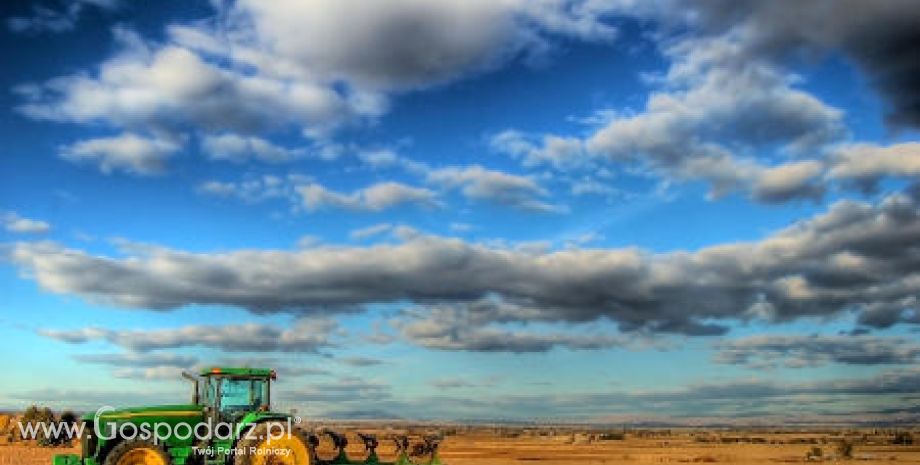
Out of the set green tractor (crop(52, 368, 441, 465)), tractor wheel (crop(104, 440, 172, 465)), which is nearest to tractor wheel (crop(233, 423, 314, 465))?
green tractor (crop(52, 368, 441, 465))

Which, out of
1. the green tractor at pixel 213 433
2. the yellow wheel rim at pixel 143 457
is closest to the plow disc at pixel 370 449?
the green tractor at pixel 213 433

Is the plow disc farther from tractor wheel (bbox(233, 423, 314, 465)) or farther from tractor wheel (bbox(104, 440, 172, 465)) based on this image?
tractor wheel (bbox(104, 440, 172, 465))

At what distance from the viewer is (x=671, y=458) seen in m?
45.2

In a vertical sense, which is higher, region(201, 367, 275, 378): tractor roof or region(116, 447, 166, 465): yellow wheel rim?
region(201, 367, 275, 378): tractor roof

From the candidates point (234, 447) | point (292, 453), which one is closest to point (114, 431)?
point (234, 447)

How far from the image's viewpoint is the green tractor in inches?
672

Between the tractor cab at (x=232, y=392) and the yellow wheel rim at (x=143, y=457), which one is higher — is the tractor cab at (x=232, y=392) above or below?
above

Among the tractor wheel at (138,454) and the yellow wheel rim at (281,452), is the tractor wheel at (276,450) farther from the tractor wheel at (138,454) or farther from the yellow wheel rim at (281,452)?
the tractor wheel at (138,454)

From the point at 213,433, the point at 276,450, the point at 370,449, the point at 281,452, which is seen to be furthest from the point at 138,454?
the point at 370,449

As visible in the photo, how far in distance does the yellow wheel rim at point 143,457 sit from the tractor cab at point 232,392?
1.42 meters

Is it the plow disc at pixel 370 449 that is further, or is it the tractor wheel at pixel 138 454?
the plow disc at pixel 370 449

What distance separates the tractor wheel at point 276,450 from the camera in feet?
55.8

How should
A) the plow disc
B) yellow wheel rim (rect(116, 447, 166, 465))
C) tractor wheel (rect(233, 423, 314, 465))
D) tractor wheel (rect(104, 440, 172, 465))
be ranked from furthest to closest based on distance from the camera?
1. the plow disc
2. yellow wheel rim (rect(116, 447, 166, 465))
3. tractor wheel (rect(104, 440, 172, 465))
4. tractor wheel (rect(233, 423, 314, 465))

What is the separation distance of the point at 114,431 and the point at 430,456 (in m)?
6.97
